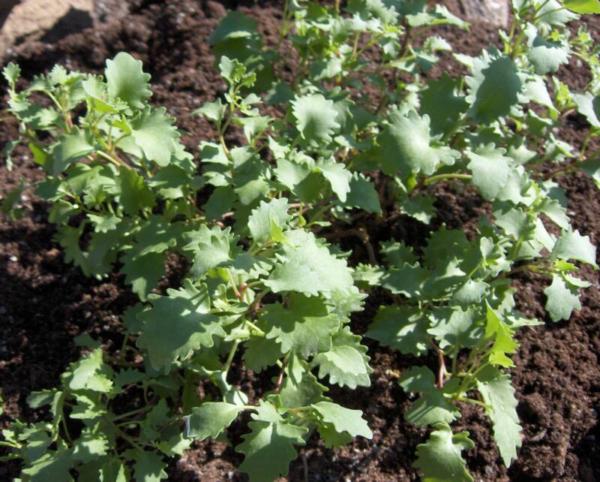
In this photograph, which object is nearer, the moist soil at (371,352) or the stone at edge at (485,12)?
the moist soil at (371,352)

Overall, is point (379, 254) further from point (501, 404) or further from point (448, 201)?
point (501, 404)

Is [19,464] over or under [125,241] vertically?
under

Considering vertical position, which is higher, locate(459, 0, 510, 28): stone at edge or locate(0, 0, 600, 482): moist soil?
locate(459, 0, 510, 28): stone at edge

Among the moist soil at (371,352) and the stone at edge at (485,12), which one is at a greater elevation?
the stone at edge at (485,12)

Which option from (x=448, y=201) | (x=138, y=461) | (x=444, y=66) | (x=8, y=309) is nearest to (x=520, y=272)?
(x=448, y=201)

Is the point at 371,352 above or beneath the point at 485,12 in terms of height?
beneath

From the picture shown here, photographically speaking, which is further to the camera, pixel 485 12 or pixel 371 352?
pixel 485 12

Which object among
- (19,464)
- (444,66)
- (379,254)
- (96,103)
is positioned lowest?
(19,464)

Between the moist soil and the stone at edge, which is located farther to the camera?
the stone at edge
